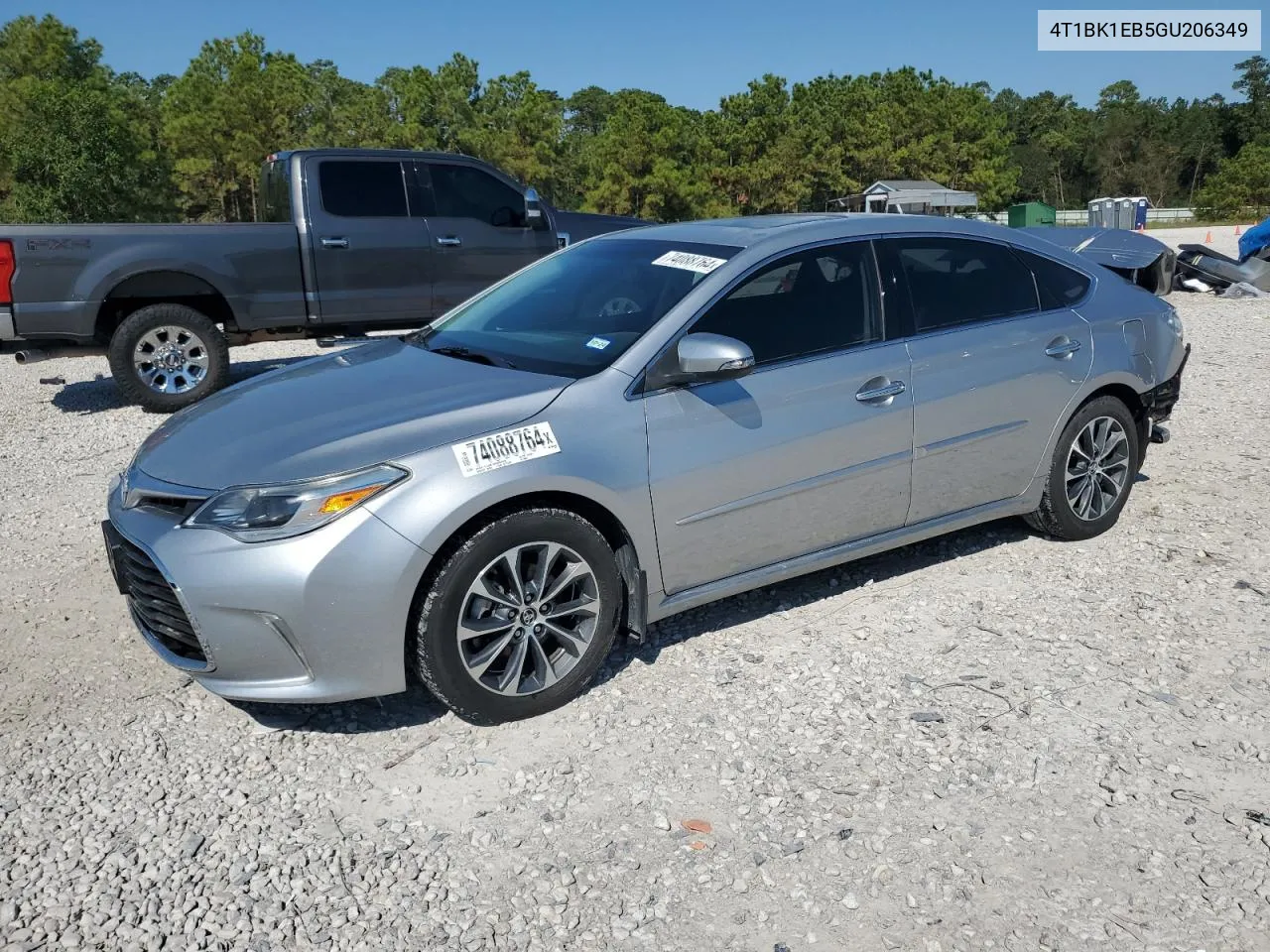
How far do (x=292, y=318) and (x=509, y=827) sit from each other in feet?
22.7

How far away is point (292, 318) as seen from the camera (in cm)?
906

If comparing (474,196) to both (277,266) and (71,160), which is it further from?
(71,160)

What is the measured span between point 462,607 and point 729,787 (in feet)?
3.32

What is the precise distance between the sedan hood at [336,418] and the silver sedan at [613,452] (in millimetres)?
14

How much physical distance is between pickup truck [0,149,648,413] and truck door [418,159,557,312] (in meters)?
0.01

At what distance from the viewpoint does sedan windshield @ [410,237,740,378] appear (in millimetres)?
3967

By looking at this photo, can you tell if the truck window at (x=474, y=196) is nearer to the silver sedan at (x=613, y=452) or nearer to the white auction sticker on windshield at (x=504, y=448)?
the silver sedan at (x=613, y=452)

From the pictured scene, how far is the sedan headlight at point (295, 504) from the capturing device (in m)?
3.22

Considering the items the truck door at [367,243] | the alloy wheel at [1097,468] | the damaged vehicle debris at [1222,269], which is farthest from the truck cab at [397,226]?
the damaged vehicle debris at [1222,269]

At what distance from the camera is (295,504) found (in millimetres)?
3240

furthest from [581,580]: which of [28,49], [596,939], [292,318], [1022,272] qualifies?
[28,49]

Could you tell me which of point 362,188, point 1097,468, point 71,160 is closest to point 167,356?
point 362,188

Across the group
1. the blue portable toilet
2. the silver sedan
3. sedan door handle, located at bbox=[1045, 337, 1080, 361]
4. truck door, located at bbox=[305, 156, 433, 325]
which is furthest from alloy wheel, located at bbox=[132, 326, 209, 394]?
the blue portable toilet

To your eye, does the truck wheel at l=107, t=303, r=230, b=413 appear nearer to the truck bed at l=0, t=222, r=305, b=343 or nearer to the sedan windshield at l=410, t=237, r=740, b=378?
the truck bed at l=0, t=222, r=305, b=343
